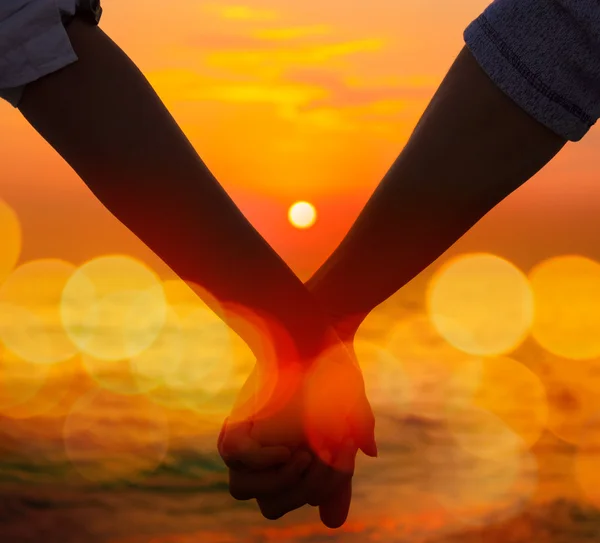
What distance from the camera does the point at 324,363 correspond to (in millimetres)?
1788

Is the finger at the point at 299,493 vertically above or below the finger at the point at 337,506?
above

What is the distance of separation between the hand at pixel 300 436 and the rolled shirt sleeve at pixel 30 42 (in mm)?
714

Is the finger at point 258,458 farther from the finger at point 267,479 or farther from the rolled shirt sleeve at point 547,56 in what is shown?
the rolled shirt sleeve at point 547,56

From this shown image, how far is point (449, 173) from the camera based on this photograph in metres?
1.63

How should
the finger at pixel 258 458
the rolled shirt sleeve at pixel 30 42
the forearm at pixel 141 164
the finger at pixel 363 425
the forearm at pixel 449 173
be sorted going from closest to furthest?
1. the rolled shirt sleeve at pixel 30 42
2. the forearm at pixel 141 164
3. the forearm at pixel 449 173
4. the finger at pixel 258 458
5. the finger at pixel 363 425

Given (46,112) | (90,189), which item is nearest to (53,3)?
(46,112)

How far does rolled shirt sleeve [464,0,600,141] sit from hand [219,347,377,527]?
60 centimetres

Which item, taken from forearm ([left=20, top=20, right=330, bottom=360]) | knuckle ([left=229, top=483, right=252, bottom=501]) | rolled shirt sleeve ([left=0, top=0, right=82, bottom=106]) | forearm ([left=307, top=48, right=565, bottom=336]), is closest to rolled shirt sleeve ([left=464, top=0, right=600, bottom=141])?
forearm ([left=307, top=48, right=565, bottom=336])

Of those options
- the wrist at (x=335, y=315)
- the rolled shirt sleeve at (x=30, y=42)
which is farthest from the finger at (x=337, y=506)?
the rolled shirt sleeve at (x=30, y=42)

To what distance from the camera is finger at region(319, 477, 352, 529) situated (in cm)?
194

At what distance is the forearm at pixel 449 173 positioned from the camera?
1.59 metres

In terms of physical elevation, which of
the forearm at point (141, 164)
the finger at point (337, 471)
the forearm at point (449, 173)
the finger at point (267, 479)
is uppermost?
the forearm at point (141, 164)

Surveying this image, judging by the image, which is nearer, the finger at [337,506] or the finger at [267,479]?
the finger at [267,479]

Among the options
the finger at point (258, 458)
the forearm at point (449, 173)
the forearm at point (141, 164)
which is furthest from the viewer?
the finger at point (258, 458)
